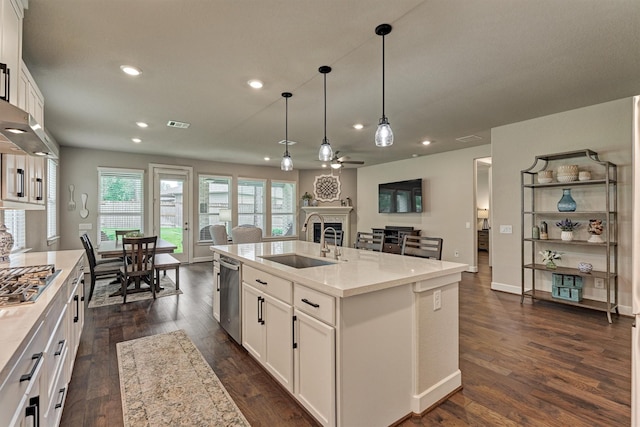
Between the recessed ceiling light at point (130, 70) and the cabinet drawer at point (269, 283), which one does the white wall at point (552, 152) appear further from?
the recessed ceiling light at point (130, 70)

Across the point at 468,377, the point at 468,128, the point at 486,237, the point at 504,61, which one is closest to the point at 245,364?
the point at 468,377

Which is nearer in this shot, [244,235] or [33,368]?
[33,368]

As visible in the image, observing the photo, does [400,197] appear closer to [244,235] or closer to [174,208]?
[244,235]

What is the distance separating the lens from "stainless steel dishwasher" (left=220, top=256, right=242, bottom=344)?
2834 millimetres

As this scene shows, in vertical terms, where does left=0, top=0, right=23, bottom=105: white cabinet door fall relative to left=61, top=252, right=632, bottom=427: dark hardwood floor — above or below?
above

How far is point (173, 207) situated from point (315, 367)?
6555 millimetres

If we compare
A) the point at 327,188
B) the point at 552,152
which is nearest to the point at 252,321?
the point at 552,152

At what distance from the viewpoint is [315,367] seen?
1774 mm

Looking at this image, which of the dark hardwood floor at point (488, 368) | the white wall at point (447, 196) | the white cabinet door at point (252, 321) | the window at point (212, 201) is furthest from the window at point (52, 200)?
the white wall at point (447, 196)

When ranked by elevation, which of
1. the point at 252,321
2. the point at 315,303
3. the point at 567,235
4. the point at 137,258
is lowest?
the point at 252,321

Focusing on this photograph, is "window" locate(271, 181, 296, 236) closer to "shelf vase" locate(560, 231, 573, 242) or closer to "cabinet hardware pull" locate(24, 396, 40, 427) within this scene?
"shelf vase" locate(560, 231, 573, 242)

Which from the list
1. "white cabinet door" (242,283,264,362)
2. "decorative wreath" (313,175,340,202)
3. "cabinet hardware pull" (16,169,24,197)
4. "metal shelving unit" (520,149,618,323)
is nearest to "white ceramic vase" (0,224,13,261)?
"cabinet hardware pull" (16,169,24,197)

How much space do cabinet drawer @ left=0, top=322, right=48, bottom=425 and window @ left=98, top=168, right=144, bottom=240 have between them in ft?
20.0

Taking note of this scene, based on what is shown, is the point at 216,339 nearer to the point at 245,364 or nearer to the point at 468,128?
the point at 245,364
